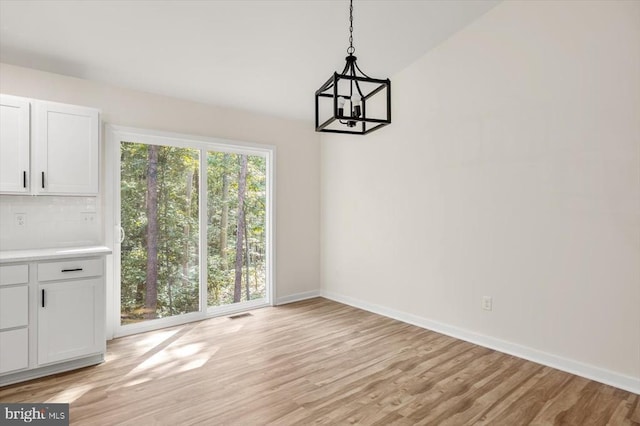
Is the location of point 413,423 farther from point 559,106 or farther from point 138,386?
point 559,106

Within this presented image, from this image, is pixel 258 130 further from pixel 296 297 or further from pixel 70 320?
pixel 70 320

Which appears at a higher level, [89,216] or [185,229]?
[89,216]

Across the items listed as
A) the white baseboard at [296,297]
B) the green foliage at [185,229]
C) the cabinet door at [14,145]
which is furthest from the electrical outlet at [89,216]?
the white baseboard at [296,297]

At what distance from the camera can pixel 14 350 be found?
268 cm

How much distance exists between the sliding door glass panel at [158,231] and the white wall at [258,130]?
34cm

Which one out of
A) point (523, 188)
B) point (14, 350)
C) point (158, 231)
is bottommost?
point (14, 350)

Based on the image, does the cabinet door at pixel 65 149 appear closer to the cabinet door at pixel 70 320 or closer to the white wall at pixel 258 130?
the white wall at pixel 258 130

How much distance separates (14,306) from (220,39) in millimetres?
A: 2725

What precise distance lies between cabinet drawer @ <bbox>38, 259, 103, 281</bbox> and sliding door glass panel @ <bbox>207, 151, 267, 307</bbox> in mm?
1414

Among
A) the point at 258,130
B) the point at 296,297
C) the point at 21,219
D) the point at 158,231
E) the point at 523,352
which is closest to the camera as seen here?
the point at 21,219

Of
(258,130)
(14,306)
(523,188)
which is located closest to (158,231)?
(14,306)

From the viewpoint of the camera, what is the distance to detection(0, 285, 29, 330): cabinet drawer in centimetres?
266

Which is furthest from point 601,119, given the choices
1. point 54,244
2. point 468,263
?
point 54,244

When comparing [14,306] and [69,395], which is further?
[14,306]
